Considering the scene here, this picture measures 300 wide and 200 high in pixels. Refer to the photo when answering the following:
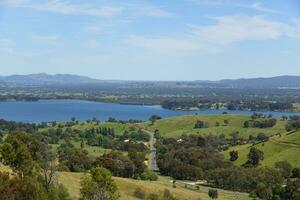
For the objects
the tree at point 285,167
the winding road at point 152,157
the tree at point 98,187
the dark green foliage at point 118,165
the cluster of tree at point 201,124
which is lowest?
the winding road at point 152,157

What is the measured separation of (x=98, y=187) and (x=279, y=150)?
Result: 2824 inches

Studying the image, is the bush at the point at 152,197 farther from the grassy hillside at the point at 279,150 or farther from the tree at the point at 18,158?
the grassy hillside at the point at 279,150

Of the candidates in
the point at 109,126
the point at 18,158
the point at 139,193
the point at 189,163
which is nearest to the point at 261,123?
the point at 109,126

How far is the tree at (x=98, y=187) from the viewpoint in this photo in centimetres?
4181

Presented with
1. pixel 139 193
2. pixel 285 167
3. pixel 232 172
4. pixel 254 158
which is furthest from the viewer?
pixel 254 158

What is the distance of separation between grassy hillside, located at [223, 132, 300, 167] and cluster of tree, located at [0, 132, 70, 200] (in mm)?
58638

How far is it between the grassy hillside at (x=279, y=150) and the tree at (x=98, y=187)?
59821 millimetres

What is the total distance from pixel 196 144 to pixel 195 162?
32788 mm


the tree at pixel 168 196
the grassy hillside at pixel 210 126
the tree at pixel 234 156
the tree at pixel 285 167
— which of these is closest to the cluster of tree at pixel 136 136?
the grassy hillside at pixel 210 126

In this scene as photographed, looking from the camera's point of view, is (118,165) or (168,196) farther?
(118,165)

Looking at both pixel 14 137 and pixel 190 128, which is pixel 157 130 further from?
pixel 14 137

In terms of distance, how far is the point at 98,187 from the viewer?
42531mm

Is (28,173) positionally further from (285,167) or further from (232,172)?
(285,167)

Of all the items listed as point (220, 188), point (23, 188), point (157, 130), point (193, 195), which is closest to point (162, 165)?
point (220, 188)
